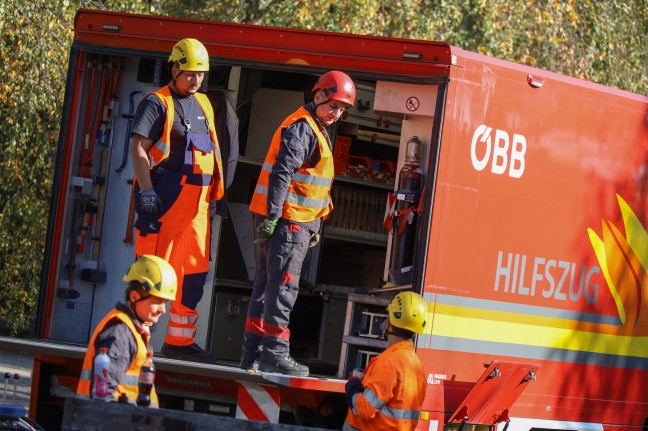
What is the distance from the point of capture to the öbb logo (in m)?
8.02

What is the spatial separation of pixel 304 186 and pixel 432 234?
86 centimetres

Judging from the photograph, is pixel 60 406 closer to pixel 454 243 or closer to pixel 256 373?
pixel 256 373

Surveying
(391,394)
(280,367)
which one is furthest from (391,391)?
(280,367)

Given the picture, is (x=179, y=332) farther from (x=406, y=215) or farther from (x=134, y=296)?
(x=134, y=296)

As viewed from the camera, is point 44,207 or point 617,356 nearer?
point 617,356

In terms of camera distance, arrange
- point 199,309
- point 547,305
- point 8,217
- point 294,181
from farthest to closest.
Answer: point 8,217 < point 199,309 < point 547,305 < point 294,181

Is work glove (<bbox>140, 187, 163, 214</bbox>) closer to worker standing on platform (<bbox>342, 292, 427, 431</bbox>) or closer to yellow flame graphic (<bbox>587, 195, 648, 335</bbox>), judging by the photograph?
worker standing on platform (<bbox>342, 292, 427, 431</bbox>)

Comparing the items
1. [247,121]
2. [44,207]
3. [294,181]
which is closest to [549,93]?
[294,181]

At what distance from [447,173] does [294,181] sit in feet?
3.09

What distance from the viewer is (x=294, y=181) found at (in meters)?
8.00

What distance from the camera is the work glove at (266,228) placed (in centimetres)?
777

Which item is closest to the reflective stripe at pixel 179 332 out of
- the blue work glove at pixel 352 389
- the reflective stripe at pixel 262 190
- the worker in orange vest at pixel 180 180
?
the worker in orange vest at pixel 180 180

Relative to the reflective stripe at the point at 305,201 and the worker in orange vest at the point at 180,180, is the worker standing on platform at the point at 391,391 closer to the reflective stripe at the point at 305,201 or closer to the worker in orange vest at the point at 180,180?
the reflective stripe at the point at 305,201

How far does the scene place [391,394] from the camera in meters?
6.60
